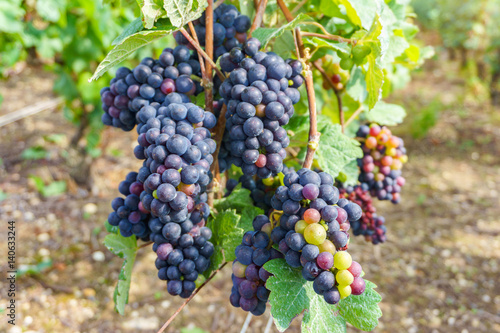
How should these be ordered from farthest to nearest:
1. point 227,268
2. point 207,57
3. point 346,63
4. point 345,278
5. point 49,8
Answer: point 227,268, point 49,8, point 346,63, point 207,57, point 345,278

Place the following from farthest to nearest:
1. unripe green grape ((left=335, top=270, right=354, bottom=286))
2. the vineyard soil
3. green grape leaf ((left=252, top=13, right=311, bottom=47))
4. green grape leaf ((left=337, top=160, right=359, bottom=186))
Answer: the vineyard soil, green grape leaf ((left=337, top=160, right=359, bottom=186)), green grape leaf ((left=252, top=13, right=311, bottom=47)), unripe green grape ((left=335, top=270, right=354, bottom=286))

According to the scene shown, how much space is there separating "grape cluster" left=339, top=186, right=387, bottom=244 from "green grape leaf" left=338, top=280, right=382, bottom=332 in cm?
38

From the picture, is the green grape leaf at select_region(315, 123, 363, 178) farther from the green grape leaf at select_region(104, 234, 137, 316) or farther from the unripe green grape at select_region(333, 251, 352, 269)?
the green grape leaf at select_region(104, 234, 137, 316)

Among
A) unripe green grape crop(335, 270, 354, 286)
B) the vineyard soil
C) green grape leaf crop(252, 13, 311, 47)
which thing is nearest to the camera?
unripe green grape crop(335, 270, 354, 286)

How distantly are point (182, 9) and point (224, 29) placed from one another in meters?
0.13

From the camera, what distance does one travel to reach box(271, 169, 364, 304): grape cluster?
606 millimetres

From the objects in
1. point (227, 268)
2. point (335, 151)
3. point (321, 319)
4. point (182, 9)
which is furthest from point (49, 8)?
point (321, 319)

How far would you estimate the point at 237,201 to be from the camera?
91cm

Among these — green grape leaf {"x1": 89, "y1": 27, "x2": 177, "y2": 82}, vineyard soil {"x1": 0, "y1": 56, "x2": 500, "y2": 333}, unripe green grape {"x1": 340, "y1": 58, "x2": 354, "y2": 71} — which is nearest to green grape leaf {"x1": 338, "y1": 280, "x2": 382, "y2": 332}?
unripe green grape {"x1": 340, "y1": 58, "x2": 354, "y2": 71}

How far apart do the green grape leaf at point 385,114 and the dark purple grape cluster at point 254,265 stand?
0.57 metres

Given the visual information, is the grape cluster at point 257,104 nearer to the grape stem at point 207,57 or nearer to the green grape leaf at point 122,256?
the grape stem at point 207,57

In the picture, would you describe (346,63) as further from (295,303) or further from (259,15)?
(295,303)

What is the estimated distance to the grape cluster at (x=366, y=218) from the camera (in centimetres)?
107

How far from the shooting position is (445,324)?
281 cm
